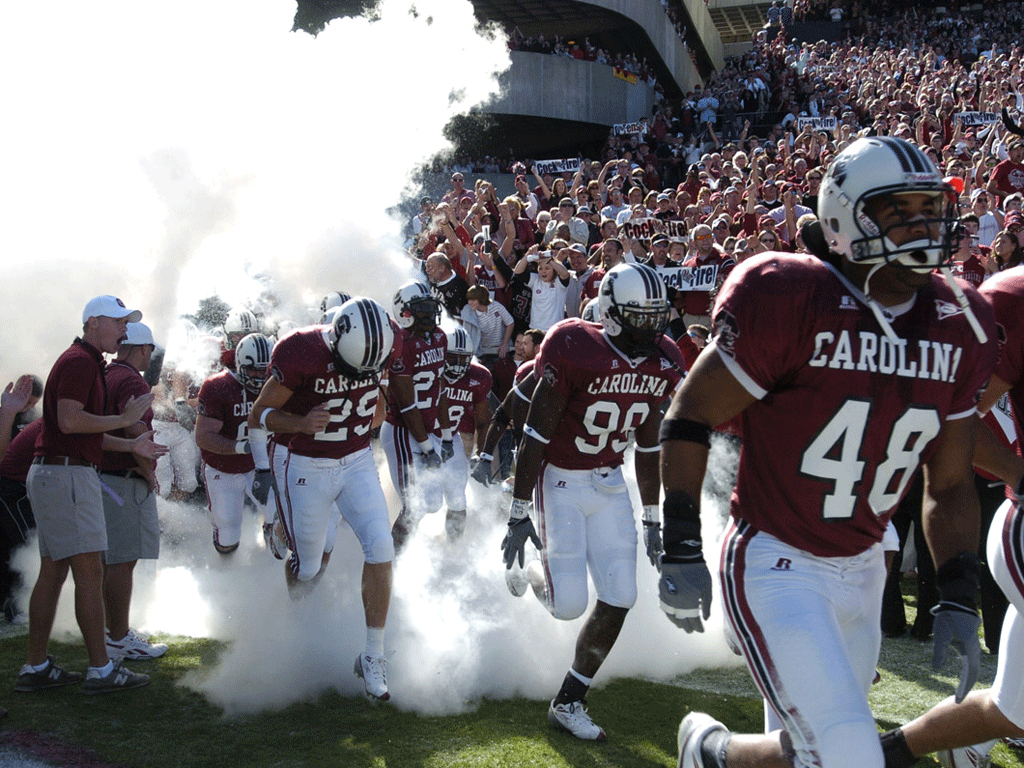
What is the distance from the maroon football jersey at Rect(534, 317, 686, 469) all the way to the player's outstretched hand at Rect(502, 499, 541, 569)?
277 millimetres

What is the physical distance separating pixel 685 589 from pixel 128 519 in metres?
3.83

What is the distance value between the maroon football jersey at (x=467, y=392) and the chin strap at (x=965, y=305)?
4.97m

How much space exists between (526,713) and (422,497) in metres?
2.68

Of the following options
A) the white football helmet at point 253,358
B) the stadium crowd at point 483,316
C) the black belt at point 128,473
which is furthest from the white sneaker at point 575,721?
the white football helmet at point 253,358

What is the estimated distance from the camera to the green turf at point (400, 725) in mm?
3973

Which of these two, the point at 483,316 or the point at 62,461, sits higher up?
the point at 483,316

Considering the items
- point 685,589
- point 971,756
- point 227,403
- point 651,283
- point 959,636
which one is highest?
point 651,283

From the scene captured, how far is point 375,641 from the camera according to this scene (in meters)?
4.68

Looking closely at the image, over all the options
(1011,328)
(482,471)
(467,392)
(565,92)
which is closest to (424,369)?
(467,392)

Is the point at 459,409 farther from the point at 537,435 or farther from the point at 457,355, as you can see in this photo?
the point at 537,435

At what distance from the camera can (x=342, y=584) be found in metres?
5.74

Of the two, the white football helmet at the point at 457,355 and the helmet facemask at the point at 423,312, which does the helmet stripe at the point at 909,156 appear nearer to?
the helmet facemask at the point at 423,312

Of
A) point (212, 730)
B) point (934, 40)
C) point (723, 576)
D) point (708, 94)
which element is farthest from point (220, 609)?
point (934, 40)

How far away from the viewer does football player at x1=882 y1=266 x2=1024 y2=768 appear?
2.91 meters
